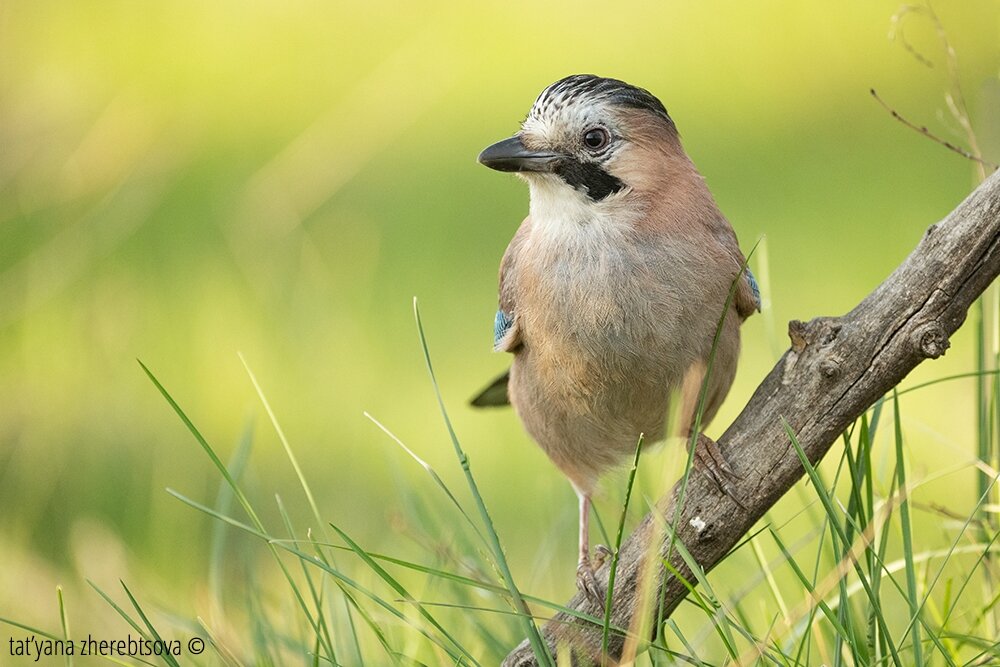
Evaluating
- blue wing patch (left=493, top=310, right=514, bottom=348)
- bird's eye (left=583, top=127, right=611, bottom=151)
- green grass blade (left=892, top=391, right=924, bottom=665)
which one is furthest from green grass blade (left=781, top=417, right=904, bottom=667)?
blue wing patch (left=493, top=310, right=514, bottom=348)

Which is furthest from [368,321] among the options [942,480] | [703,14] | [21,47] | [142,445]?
[703,14]

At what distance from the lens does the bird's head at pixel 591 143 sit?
9.55 ft

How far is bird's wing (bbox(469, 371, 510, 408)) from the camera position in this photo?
371 centimetres

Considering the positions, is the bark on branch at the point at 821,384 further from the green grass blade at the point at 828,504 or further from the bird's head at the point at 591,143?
the bird's head at the point at 591,143

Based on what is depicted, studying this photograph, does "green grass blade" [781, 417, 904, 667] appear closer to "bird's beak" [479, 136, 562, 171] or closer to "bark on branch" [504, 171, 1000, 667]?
"bark on branch" [504, 171, 1000, 667]

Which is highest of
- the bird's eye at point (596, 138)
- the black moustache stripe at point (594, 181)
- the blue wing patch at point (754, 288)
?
the bird's eye at point (596, 138)

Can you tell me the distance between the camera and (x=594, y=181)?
296cm

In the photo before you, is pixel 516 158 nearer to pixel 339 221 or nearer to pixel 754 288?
pixel 754 288

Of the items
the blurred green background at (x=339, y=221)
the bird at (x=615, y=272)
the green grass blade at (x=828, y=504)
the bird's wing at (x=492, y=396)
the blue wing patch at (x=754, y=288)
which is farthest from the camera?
the blurred green background at (x=339, y=221)

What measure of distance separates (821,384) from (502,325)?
1074 millimetres

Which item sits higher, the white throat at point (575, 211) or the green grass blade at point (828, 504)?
the white throat at point (575, 211)

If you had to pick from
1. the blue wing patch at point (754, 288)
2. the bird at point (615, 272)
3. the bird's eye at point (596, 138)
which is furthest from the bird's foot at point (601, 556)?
the bird's eye at point (596, 138)

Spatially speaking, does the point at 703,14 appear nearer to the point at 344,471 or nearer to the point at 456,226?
the point at 456,226

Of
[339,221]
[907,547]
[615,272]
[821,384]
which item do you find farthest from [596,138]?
[339,221]
